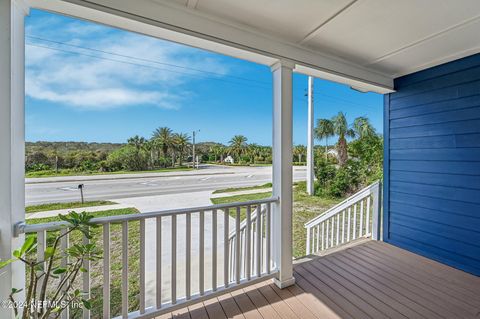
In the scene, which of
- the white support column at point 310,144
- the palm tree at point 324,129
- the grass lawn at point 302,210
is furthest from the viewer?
the palm tree at point 324,129

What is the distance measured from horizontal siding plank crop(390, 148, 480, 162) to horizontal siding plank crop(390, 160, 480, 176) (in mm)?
48

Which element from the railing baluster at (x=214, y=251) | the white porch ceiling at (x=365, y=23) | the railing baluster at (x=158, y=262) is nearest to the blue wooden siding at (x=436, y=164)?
the white porch ceiling at (x=365, y=23)

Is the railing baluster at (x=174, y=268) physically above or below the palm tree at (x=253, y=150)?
below

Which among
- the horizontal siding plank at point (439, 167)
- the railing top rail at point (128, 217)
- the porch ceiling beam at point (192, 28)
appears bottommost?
the railing top rail at point (128, 217)

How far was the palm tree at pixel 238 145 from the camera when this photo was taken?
2762mm

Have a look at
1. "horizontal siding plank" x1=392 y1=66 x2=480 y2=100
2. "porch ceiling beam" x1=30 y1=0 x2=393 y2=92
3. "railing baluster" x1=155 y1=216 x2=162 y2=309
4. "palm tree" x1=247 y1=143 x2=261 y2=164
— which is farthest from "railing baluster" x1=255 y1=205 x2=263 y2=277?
"horizontal siding plank" x1=392 y1=66 x2=480 y2=100

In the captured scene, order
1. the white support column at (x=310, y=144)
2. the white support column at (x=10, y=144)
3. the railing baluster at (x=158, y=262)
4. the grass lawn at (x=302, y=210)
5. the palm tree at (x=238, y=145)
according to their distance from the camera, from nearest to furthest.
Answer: the white support column at (x=10, y=144) → the railing baluster at (x=158, y=262) → the palm tree at (x=238, y=145) → the grass lawn at (x=302, y=210) → the white support column at (x=310, y=144)

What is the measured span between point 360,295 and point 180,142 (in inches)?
88.9

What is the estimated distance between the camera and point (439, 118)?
2.59m

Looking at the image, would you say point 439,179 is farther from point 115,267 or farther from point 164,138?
point 115,267

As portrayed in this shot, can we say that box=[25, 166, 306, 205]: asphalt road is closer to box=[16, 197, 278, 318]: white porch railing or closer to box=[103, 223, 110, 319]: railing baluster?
box=[16, 197, 278, 318]: white porch railing

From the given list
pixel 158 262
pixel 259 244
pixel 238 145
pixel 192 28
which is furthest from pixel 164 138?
pixel 259 244

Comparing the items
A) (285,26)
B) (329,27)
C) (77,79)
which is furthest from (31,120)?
(329,27)

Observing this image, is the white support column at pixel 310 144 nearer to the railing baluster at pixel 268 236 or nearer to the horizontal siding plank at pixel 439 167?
the horizontal siding plank at pixel 439 167
